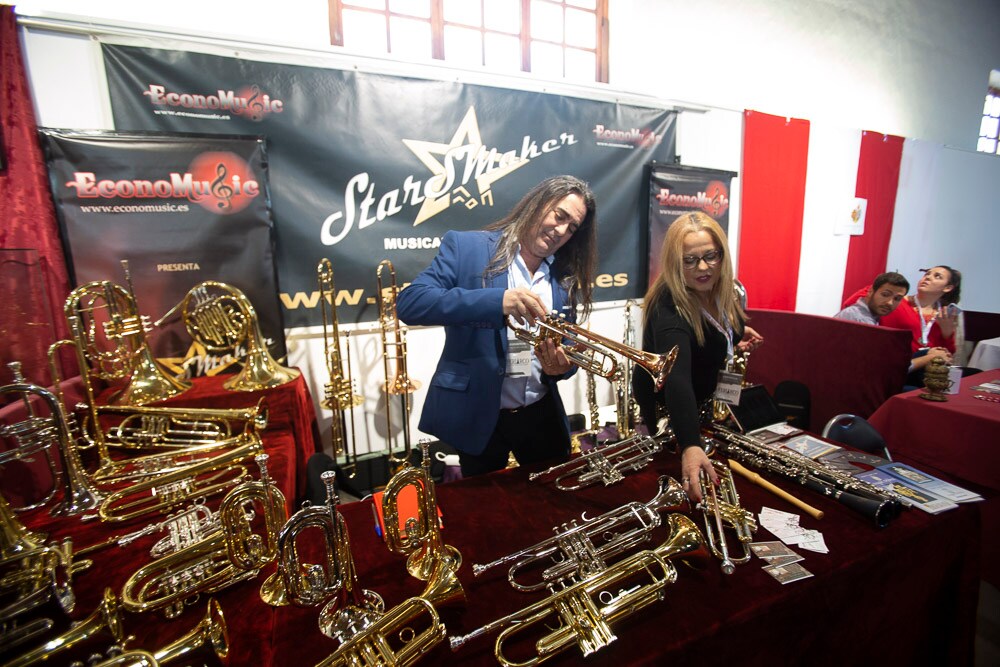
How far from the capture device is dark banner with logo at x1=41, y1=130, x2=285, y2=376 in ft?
8.02

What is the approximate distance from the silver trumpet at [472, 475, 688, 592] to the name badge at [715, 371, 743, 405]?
69 cm

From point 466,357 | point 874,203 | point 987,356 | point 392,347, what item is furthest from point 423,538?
point 874,203

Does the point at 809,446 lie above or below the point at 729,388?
below

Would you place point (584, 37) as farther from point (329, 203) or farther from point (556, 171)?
point (329, 203)

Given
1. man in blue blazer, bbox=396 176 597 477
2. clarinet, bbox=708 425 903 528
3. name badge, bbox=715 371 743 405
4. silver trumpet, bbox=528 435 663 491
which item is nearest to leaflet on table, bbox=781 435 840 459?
clarinet, bbox=708 425 903 528

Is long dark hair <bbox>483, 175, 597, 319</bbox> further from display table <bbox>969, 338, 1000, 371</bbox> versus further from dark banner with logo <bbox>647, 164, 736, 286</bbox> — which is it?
display table <bbox>969, 338, 1000, 371</bbox>

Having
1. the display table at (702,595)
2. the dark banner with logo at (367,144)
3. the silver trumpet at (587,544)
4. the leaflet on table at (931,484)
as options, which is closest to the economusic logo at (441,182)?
the dark banner with logo at (367,144)

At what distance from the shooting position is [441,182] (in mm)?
3336

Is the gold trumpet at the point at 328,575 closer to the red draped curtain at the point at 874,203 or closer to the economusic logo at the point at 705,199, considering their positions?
the economusic logo at the point at 705,199

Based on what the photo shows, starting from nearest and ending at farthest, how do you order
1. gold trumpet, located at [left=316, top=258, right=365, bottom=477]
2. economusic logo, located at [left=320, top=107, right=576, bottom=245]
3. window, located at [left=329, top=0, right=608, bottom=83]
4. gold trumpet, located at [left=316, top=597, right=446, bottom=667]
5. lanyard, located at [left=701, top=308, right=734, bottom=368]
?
gold trumpet, located at [left=316, top=597, right=446, bottom=667], lanyard, located at [left=701, top=308, right=734, bottom=368], gold trumpet, located at [left=316, top=258, right=365, bottom=477], economusic logo, located at [left=320, top=107, right=576, bottom=245], window, located at [left=329, top=0, right=608, bottom=83]

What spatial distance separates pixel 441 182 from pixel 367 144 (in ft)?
2.06

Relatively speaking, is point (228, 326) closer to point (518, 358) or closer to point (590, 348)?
point (518, 358)

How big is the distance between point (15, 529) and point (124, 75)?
2762mm

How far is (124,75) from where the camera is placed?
8.25 feet
